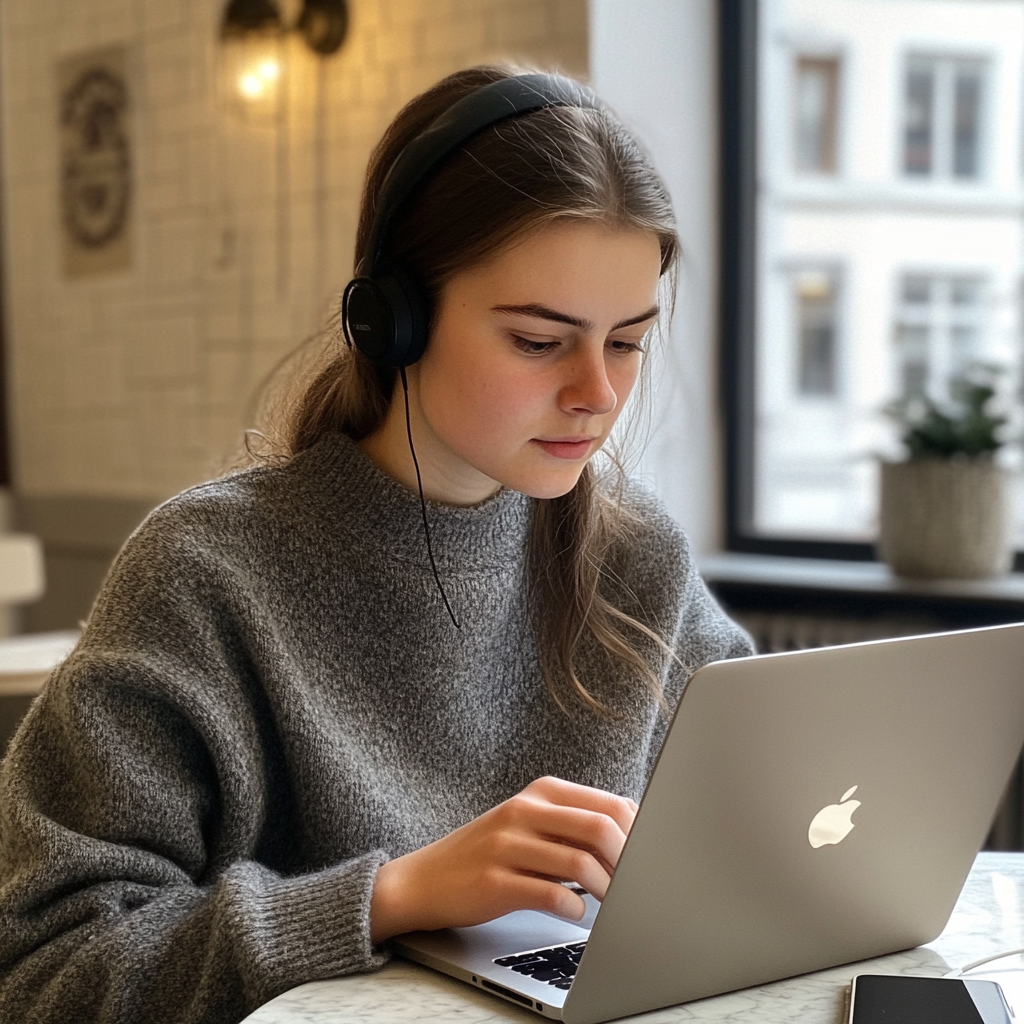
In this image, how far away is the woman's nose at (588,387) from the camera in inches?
42.6

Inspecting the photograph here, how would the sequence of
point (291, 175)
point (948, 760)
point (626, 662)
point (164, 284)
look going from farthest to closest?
point (164, 284), point (291, 175), point (626, 662), point (948, 760)

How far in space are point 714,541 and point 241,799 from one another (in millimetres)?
1989

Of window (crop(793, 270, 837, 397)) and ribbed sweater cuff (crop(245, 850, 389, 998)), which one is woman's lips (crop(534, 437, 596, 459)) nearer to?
ribbed sweater cuff (crop(245, 850, 389, 998))

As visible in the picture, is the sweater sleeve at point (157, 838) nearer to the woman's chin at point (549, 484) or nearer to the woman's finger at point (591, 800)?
the woman's finger at point (591, 800)

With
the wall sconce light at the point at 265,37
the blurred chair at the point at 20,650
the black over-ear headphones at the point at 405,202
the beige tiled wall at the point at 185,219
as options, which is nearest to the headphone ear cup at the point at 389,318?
the black over-ear headphones at the point at 405,202

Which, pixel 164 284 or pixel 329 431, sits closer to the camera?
pixel 329 431

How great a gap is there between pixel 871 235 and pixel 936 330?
223 mm

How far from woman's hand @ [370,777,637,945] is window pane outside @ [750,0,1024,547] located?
170 cm

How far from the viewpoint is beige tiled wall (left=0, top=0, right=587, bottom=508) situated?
296cm

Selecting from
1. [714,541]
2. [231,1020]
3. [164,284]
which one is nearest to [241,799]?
[231,1020]

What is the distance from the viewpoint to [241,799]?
1068mm

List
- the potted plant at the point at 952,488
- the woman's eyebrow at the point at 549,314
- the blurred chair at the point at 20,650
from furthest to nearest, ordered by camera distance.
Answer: the potted plant at the point at 952,488 → the blurred chair at the point at 20,650 → the woman's eyebrow at the point at 549,314

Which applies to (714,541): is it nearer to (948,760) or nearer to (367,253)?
(367,253)

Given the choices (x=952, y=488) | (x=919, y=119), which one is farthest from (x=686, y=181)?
(x=952, y=488)
